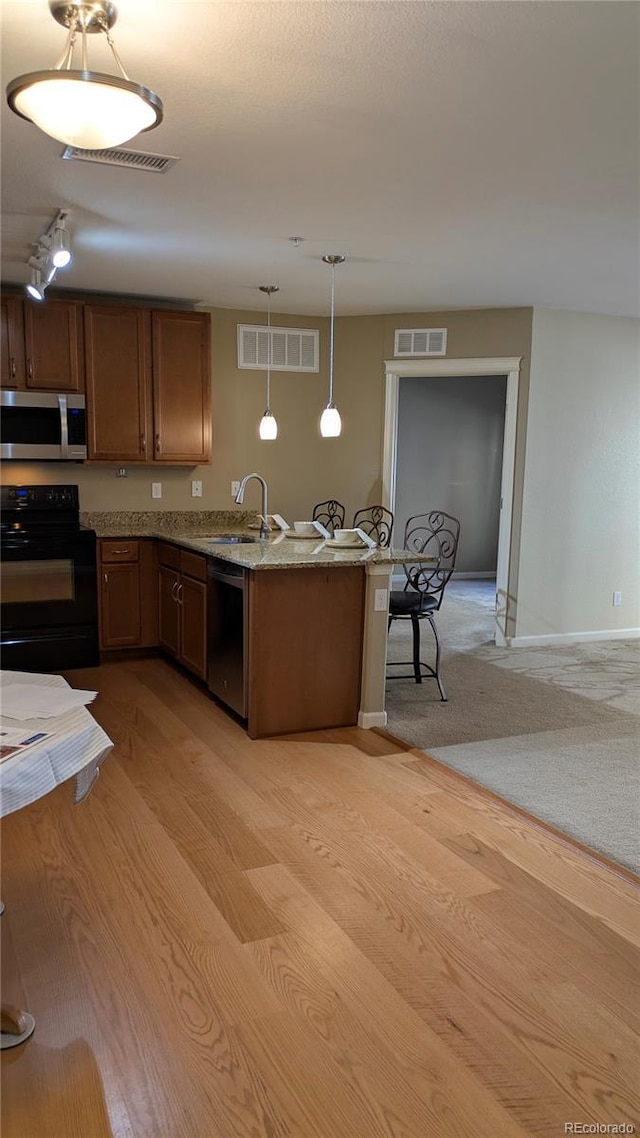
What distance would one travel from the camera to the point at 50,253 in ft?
12.0

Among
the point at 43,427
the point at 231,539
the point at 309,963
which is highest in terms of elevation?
the point at 43,427

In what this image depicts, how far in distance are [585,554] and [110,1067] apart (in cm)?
520

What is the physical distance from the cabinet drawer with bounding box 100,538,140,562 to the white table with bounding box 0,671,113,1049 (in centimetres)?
313

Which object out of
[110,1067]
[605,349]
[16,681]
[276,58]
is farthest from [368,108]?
[605,349]

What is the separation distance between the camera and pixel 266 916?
2.35m

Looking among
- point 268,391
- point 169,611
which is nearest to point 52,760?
point 169,611

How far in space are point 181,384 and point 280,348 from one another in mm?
980

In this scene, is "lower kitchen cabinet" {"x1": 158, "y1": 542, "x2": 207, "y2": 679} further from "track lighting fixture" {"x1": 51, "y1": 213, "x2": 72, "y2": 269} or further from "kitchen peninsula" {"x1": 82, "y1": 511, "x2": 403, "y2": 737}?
"track lighting fixture" {"x1": 51, "y1": 213, "x2": 72, "y2": 269}

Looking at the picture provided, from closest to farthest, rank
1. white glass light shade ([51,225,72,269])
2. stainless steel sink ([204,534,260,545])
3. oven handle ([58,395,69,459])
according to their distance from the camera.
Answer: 1. white glass light shade ([51,225,72,269])
2. stainless steel sink ([204,534,260,545])
3. oven handle ([58,395,69,459])

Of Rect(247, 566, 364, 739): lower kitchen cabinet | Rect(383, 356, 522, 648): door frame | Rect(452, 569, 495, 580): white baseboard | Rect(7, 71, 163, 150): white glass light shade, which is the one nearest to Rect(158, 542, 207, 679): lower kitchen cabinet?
Rect(247, 566, 364, 739): lower kitchen cabinet

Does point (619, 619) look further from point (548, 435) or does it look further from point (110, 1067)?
point (110, 1067)

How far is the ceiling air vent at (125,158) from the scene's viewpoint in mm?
2699

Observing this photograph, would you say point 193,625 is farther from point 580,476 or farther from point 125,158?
point 580,476

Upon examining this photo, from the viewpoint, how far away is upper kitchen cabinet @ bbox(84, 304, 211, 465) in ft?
16.6
